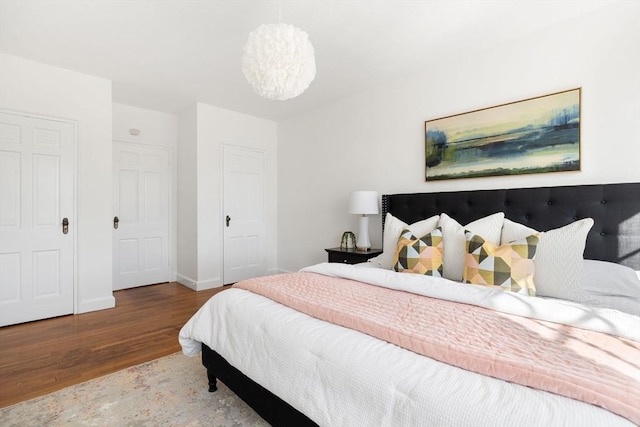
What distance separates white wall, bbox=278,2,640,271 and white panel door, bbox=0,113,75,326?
2.73 metres

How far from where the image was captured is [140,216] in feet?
14.9

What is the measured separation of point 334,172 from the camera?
4254 millimetres

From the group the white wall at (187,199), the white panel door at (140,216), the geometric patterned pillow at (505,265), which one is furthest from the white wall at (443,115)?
the white panel door at (140,216)

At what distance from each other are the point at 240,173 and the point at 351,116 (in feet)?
6.16

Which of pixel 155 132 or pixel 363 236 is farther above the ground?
pixel 155 132

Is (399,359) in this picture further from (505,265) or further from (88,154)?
(88,154)

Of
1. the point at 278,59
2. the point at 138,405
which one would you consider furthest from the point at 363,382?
the point at 278,59

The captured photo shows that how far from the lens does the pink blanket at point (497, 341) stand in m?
0.84

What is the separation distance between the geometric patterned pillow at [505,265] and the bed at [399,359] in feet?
0.88

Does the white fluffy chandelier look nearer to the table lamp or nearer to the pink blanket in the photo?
the pink blanket

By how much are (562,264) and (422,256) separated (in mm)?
793

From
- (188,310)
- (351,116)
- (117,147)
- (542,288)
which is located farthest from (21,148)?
(542,288)

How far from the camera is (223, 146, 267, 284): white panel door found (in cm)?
468

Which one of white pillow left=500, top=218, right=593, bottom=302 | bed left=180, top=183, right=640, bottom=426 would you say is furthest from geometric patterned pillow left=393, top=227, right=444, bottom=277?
white pillow left=500, top=218, right=593, bottom=302
